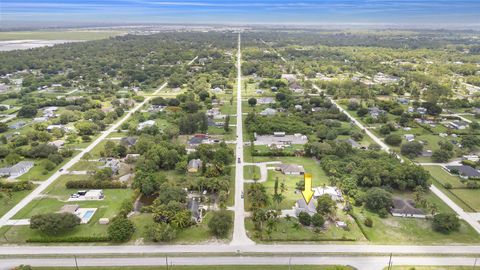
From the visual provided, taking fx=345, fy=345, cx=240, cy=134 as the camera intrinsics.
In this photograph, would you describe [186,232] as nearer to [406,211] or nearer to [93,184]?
[93,184]

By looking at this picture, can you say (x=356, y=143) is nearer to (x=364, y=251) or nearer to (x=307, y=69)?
(x=364, y=251)

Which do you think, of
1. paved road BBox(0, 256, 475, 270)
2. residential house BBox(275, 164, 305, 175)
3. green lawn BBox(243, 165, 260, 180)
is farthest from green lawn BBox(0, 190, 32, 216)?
residential house BBox(275, 164, 305, 175)

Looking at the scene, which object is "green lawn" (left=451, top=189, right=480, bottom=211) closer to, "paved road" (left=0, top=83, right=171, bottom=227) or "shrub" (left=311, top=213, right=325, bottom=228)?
"shrub" (left=311, top=213, right=325, bottom=228)

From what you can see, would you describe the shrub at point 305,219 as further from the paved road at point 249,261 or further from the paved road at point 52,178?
the paved road at point 52,178

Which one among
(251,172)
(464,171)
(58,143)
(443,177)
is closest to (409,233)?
(443,177)

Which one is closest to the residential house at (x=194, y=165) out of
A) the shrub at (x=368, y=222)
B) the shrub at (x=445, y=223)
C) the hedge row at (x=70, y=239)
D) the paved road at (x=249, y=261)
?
the hedge row at (x=70, y=239)

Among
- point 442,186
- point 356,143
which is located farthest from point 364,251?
point 356,143
